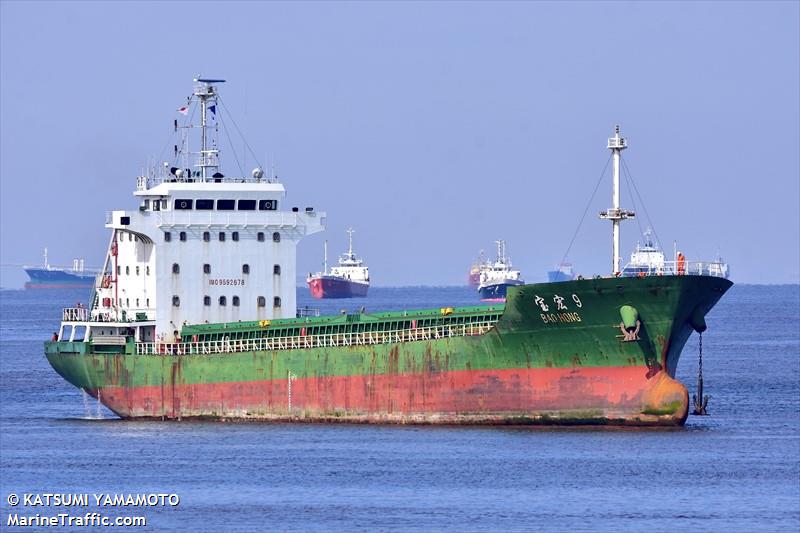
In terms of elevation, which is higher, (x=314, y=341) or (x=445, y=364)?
(x=314, y=341)

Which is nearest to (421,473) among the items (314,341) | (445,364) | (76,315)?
(445,364)

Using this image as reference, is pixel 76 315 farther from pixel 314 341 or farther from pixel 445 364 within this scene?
pixel 445 364

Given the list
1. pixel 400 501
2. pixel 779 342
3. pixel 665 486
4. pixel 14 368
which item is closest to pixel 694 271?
pixel 665 486

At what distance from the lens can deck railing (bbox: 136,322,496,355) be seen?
48.0 m

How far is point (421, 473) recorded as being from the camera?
39.9 m

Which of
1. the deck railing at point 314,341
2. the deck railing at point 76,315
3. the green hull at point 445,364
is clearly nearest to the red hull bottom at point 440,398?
the green hull at point 445,364

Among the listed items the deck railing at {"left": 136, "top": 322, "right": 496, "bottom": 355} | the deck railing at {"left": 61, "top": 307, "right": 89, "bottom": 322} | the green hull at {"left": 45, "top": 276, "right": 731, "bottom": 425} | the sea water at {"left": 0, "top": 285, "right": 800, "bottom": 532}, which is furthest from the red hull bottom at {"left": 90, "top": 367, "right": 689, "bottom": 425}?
the deck railing at {"left": 61, "top": 307, "right": 89, "bottom": 322}

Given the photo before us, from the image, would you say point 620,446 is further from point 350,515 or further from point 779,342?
point 779,342

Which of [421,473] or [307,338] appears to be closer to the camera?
[421,473]

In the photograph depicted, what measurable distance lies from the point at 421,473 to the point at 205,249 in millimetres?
16086

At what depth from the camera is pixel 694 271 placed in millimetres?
44625

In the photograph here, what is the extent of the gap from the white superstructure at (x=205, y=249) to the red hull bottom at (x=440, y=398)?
8.37 feet

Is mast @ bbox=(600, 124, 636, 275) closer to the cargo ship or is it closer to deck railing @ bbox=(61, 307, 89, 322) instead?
the cargo ship

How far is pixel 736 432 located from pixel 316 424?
11852 mm
